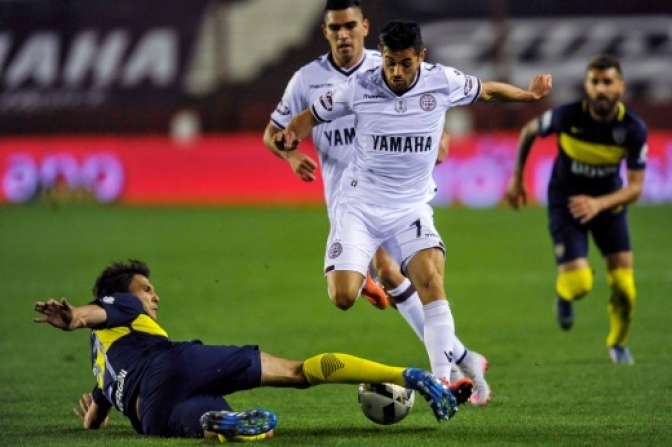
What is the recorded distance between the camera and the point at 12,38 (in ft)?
100

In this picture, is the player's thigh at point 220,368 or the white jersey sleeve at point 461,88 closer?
the player's thigh at point 220,368

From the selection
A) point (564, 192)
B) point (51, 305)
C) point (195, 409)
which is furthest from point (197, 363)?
point (564, 192)

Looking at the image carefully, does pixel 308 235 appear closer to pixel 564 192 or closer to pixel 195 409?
pixel 564 192

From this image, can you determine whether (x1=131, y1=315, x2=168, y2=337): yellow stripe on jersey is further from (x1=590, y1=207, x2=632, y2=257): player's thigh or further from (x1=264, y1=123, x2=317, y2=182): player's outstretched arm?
(x1=590, y1=207, x2=632, y2=257): player's thigh

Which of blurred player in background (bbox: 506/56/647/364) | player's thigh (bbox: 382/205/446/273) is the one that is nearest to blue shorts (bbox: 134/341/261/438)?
player's thigh (bbox: 382/205/446/273)

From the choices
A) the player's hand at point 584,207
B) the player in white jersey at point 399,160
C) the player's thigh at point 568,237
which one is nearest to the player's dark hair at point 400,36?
the player in white jersey at point 399,160

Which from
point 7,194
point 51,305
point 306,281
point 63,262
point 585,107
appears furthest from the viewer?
point 7,194

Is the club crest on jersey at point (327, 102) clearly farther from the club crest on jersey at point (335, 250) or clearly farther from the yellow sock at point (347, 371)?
the yellow sock at point (347, 371)

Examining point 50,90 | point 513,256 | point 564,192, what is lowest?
point 513,256

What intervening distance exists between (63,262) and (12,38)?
1364 centimetres

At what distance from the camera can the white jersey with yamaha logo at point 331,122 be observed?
30.6 feet

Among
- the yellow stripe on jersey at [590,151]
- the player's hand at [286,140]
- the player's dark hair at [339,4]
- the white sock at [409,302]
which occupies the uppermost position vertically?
the player's dark hair at [339,4]

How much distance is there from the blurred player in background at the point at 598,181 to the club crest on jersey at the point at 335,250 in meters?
2.58

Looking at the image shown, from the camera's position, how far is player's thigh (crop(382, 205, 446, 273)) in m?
8.10
